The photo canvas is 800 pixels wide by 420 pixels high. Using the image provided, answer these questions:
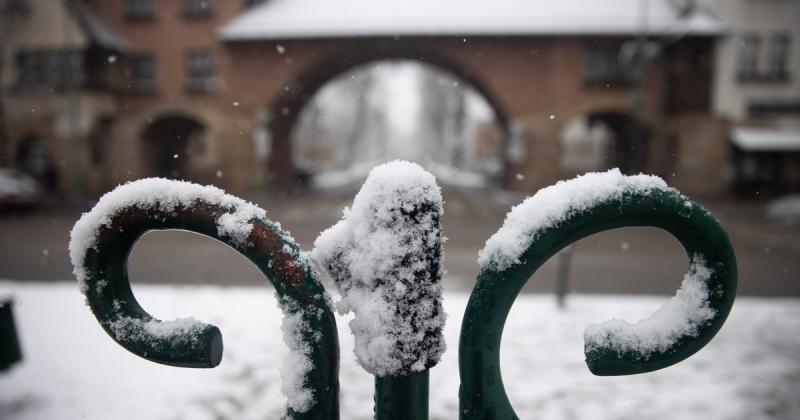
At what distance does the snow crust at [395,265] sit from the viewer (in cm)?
108

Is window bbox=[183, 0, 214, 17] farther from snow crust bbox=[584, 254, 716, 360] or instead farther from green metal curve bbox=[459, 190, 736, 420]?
snow crust bbox=[584, 254, 716, 360]

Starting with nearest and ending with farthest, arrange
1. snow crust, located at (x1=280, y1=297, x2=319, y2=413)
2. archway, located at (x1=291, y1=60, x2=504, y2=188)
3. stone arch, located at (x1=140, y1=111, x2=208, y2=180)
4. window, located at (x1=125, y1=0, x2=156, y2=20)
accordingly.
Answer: snow crust, located at (x1=280, y1=297, x2=319, y2=413) < window, located at (x1=125, y1=0, x2=156, y2=20) < stone arch, located at (x1=140, y1=111, x2=208, y2=180) < archway, located at (x1=291, y1=60, x2=504, y2=188)

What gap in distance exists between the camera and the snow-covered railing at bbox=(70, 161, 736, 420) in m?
1.07

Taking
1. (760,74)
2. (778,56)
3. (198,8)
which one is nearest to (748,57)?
(760,74)

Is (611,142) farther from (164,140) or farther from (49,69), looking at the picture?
(49,69)

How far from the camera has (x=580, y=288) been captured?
7633 millimetres

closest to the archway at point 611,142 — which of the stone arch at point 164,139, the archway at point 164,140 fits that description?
the stone arch at point 164,139

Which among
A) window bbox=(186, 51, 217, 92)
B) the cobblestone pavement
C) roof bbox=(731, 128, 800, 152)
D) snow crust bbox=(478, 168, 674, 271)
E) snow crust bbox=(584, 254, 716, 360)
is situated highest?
window bbox=(186, 51, 217, 92)

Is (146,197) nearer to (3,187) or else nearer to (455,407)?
(455,407)

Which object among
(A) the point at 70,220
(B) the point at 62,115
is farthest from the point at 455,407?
(B) the point at 62,115

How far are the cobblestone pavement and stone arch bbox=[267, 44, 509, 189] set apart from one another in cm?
772

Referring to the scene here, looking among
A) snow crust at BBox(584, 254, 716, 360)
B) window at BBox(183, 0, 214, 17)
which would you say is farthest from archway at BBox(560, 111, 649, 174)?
window at BBox(183, 0, 214, 17)

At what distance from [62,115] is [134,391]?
22184mm

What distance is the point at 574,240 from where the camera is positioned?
1098 millimetres
